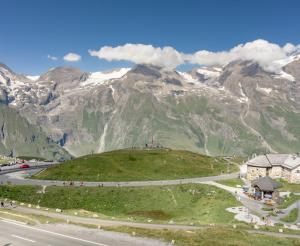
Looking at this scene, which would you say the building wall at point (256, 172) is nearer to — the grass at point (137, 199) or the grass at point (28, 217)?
the grass at point (137, 199)

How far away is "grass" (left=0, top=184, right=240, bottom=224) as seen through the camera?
9638 centimetres

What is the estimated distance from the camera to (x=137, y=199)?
354 ft

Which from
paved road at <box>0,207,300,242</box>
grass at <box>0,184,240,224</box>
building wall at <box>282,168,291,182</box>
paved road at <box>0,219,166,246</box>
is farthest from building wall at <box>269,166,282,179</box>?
paved road at <box>0,219,166,246</box>

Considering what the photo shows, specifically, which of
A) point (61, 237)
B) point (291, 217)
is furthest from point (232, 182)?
point (61, 237)

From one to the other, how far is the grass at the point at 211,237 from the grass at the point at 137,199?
32.2 meters

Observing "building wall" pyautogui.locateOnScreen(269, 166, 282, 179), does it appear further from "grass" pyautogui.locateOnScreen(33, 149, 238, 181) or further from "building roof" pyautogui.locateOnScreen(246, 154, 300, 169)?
"grass" pyautogui.locateOnScreen(33, 149, 238, 181)

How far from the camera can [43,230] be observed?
193ft

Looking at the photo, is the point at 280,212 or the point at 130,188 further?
the point at 130,188

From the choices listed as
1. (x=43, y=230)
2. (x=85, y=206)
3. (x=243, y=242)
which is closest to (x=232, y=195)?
(x=85, y=206)

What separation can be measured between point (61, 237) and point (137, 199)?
54.4 metres

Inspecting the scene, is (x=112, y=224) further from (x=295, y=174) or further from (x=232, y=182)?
(x=295, y=174)

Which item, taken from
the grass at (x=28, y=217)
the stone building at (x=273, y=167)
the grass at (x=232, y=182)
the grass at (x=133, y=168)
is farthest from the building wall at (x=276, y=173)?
the grass at (x=28, y=217)

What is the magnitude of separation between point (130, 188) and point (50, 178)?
39.0 metres

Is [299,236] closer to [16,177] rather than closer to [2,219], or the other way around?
[2,219]
